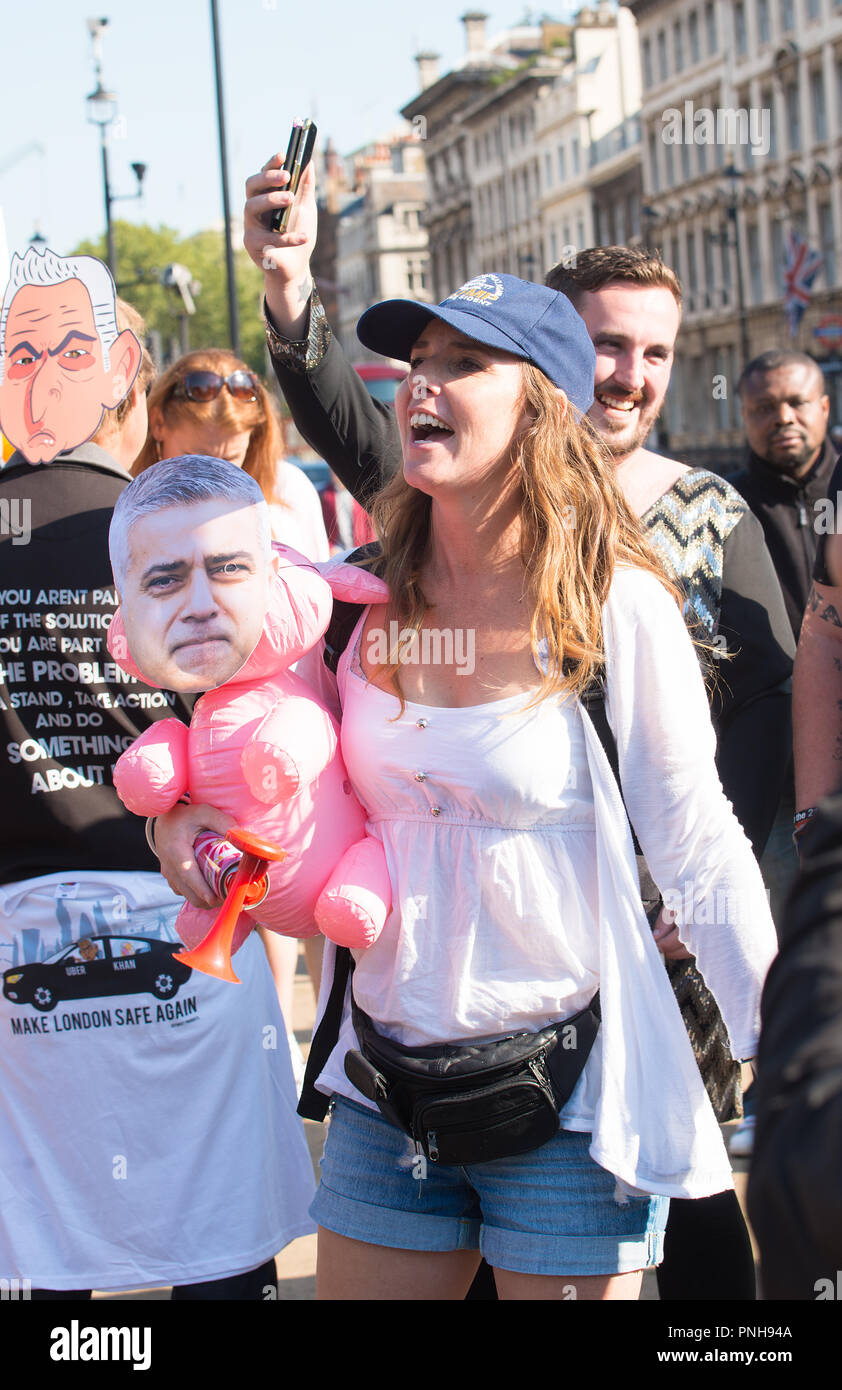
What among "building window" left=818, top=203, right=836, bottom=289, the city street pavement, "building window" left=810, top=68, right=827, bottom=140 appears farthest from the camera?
"building window" left=810, top=68, right=827, bottom=140

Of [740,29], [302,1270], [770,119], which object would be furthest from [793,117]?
[302,1270]

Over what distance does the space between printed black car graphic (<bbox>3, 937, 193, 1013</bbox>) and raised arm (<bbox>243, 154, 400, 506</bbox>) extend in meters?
0.95

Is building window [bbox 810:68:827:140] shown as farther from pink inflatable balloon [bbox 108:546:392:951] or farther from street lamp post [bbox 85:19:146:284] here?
pink inflatable balloon [bbox 108:546:392:951]

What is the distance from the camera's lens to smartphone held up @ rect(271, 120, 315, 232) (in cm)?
259

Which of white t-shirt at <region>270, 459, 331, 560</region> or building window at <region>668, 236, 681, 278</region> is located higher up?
building window at <region>668, 236, 681, 278</region>

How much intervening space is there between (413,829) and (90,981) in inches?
33.3

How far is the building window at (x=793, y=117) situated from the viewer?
4572 centimetres

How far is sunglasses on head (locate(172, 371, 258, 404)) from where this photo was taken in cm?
451

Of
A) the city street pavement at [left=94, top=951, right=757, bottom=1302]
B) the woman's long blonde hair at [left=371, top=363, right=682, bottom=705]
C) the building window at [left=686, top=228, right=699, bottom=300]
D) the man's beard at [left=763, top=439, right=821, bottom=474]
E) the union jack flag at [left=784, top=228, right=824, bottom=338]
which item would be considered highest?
the building window at [left=686, top=228, right=699, bottom=300]

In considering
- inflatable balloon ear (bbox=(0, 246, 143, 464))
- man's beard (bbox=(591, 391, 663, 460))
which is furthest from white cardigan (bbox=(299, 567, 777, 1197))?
inflatable balloon ear (bbox=(0, 246, 143, 464))

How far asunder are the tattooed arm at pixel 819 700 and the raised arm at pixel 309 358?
2.87 ft

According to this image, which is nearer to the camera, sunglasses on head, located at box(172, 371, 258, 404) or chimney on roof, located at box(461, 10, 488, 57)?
sunglasses on head, located at box(172, 371, 258, 404)

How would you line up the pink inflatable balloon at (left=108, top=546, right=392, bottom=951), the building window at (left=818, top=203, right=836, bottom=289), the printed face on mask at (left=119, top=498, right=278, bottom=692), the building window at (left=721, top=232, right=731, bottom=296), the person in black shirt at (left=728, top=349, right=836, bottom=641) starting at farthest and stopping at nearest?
the building window at (left=721, top=232, right=731, bottom=296)
the building window at (left=818, top=203, right=836, bottom=289)
the person in black shirt at (left=728, top=349, right=836, bottom=641)
the pink inflatable balloon at (left=108, top=546, right=392, bottom=951)
the printed face on mask at (left=119, top=498, right=278, bottom=692)

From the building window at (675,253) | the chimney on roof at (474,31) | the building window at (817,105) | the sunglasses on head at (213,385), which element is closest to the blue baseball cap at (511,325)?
the sunglasses on head at (213,385)
